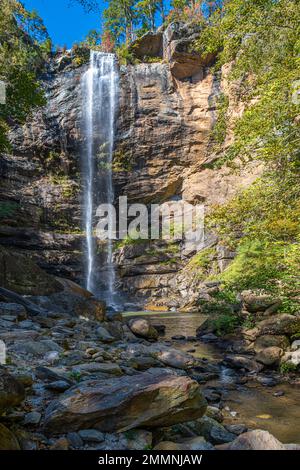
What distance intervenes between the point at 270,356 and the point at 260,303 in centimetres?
241

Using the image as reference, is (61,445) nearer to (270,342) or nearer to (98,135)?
(270,342)

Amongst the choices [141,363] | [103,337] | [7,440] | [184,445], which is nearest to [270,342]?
[141,363]

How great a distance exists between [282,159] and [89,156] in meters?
20.1

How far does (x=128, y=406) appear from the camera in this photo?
9.21ft

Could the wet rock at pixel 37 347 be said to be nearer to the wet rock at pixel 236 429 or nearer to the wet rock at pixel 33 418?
the wet rock at pixel 33 418

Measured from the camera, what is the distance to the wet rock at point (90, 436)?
2.56 metres

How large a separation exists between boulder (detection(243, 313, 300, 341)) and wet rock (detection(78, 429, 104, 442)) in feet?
19.0

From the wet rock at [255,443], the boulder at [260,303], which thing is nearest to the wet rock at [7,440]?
the wet rock at [255,443]

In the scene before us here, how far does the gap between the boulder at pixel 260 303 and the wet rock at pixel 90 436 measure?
6764 mm

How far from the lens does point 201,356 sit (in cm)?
766

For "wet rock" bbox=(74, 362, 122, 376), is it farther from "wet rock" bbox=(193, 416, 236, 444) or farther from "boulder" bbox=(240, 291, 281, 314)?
"boulder" bbox=(240, 291, 281, 314)

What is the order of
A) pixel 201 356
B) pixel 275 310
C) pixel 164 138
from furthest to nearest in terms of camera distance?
1. pixel 164 138
2. pixel 275 310
3. pixel 201 356
